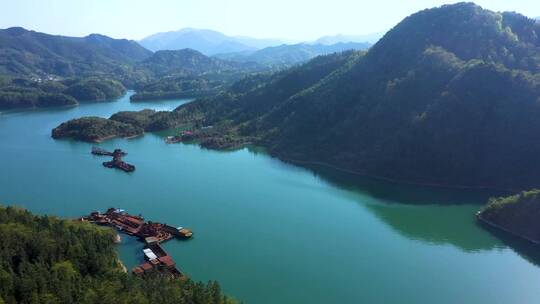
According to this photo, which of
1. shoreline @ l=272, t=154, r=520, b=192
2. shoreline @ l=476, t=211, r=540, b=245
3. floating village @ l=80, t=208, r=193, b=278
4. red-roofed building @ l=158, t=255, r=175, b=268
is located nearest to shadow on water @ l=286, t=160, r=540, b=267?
shoreline @ l=476, t=211, r=540, b=245

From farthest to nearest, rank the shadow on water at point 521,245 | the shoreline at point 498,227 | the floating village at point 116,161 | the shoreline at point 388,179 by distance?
1. the floating village at point 116,161
2. the shoreline at point 388,179
3. the shoreline at point 498,227
4. the shadow on water at point 521,245

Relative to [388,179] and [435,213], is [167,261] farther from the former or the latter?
[388,179]

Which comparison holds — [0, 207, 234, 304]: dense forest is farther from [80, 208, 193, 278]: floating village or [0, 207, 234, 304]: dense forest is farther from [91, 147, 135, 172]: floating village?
[91, 147, 135, 172]: floating village

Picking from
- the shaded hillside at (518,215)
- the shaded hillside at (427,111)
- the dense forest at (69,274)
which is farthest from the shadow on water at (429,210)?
the dense forest at (69,274)

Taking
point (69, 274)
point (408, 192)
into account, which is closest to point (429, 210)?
point (408, 192)

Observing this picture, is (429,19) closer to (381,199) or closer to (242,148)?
(242,148)

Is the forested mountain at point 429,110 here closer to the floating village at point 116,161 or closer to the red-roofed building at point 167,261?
the floating village at point 116,161
